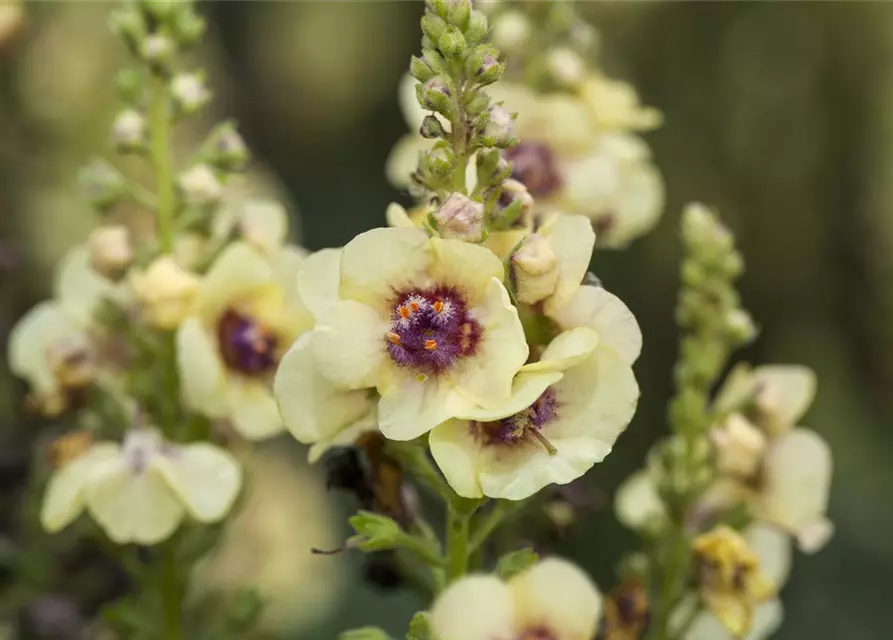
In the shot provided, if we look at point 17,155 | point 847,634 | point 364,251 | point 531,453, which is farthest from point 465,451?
point 17,155

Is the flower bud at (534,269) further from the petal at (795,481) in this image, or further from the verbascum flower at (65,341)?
the verbascum flower at (65,341)

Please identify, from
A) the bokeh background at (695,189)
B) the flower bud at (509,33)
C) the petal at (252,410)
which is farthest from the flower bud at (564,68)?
the bokeh background at (695,189)

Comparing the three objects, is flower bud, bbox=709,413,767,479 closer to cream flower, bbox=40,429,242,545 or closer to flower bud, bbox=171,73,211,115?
cream flower, bbox=40,429,242,545

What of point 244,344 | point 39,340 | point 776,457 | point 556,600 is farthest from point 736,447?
point 39,340

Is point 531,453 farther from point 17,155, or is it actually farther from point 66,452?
point 17,155

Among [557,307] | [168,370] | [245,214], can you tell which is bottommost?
[168,370]

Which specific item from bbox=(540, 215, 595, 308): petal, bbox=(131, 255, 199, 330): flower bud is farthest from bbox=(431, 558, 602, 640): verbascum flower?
bbox=(131, 255, 199, 330): flower bud
